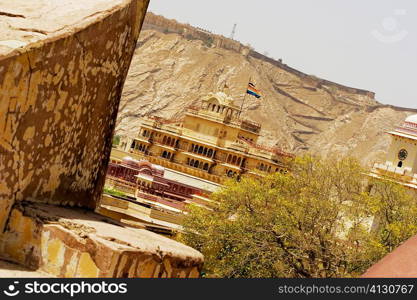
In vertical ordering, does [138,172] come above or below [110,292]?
below

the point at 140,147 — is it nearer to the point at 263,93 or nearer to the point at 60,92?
the point at 60,92

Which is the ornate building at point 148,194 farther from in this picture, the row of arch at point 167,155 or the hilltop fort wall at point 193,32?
the hilltop fort wall at point 193,32

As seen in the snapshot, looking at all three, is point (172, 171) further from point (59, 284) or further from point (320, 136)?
point (320, 136)

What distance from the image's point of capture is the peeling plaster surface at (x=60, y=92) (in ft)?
11.1

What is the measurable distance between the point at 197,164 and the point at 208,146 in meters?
1.37

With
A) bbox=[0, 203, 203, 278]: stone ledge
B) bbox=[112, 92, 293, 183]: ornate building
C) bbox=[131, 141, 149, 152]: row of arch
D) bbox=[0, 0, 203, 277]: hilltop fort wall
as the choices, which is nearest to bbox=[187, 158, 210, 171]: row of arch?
bbox=[112, 92, 293, 183]: ornate building

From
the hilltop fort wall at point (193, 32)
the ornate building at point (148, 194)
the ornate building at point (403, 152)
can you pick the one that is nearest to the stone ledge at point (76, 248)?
the ornate building at point (148, 194)

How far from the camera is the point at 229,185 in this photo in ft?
83.7

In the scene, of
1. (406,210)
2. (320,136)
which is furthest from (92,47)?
(320,136)

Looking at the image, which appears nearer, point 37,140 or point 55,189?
point 37,140

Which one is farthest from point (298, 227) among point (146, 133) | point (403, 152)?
point (146, 133)

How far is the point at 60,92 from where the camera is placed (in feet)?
12.0

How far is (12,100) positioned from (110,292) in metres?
0.95

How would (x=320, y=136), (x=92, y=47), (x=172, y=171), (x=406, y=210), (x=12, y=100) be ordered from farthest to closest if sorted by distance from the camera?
(x=320, y=136) < (x=172, y=171) < (x=406, y=210) < (x=92, y=47) < (x=12, y=100)
